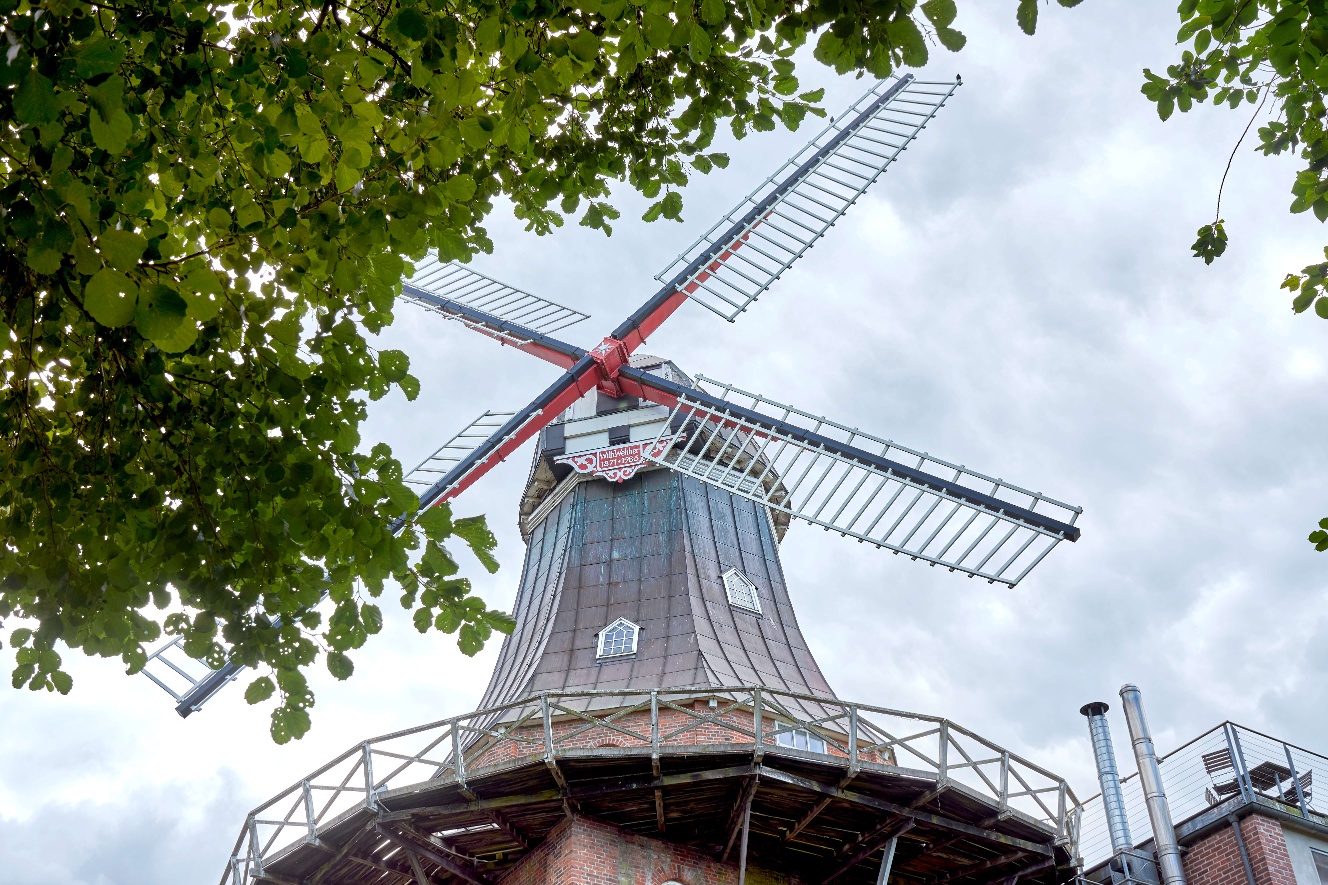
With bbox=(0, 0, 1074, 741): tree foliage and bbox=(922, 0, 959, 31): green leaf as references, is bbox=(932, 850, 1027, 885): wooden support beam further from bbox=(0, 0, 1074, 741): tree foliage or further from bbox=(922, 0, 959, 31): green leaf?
bbox=(922, 0, 959, 31): green leaf

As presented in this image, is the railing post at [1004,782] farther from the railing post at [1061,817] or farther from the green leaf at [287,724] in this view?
the green leaf at [287,724]

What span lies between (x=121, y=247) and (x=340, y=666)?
2.95 metres

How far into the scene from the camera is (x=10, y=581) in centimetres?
579

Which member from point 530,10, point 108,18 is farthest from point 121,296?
point 530,10

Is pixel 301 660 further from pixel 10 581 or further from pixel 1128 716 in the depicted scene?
pixel 1128 716

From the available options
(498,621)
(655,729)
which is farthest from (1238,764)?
(498,621)

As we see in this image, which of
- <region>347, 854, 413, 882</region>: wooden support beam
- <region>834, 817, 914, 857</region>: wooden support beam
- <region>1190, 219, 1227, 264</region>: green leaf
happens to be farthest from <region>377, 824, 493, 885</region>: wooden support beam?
<region>1190, 219, 1227, 264</region>: green leaf

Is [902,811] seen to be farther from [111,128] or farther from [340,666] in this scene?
[111,128]

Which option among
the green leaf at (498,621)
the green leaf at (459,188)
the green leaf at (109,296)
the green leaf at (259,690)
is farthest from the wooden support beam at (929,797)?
the green leaf at (109,296)

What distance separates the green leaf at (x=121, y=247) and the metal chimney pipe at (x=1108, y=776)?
15702mm

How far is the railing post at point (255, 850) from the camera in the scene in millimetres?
14602

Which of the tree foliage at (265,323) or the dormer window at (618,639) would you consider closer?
the tree foliage at (265,323)

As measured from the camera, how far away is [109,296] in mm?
3873

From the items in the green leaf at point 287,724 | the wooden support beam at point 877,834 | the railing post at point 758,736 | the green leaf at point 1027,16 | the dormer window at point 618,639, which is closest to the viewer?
the green leaf at point 1027,16
